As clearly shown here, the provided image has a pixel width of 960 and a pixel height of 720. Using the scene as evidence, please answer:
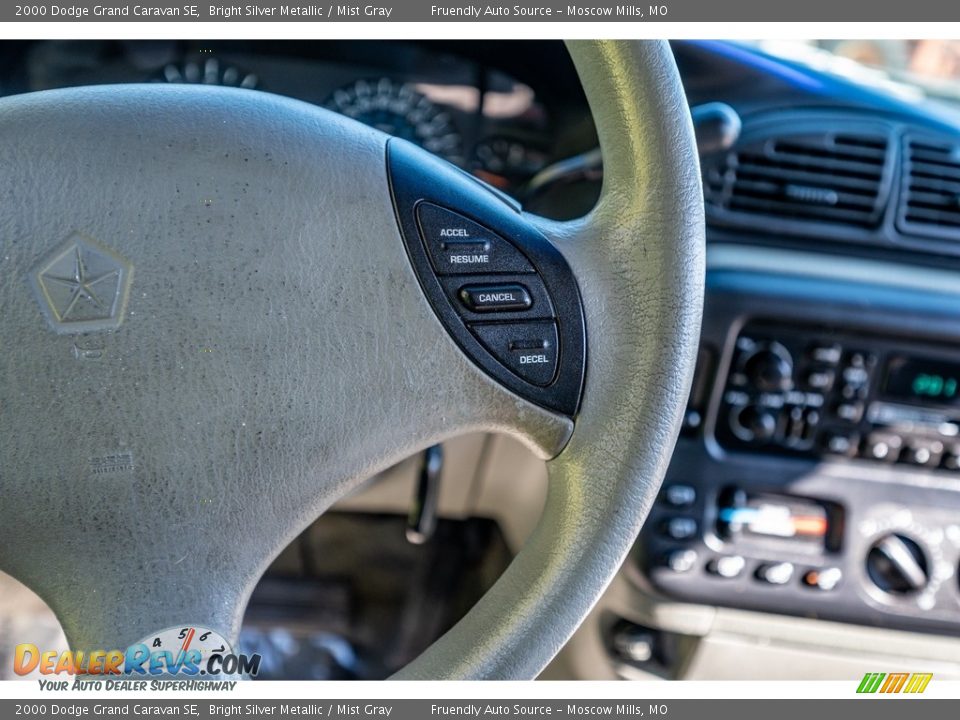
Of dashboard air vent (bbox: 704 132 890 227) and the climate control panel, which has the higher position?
dashboard air vent (bbox: 704 132 890 227)

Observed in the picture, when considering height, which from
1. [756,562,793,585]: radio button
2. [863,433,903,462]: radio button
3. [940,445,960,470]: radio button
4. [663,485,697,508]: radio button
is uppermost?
[863,433,903,462]: radio button

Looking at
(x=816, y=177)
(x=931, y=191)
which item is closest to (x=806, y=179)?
(x=816, y=177)

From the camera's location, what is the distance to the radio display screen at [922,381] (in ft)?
4.03

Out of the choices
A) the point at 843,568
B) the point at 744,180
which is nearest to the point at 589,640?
the point at 843,568

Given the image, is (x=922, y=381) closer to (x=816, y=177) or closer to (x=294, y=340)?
(x=816, y=177)

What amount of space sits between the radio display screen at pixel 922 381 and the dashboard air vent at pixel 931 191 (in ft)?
0.56

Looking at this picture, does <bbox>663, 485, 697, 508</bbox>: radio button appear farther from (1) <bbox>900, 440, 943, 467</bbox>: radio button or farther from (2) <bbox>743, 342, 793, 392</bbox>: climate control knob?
(1) <bbox>900, 440, 943, 467</bbox>: radio button

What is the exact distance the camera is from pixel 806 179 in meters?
1.20

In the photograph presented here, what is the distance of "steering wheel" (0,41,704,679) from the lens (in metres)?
0.67

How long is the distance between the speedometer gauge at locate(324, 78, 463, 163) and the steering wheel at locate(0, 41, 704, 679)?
47cm

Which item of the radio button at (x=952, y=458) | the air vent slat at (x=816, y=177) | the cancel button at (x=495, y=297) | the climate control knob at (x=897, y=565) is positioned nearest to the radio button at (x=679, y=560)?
the climate control knob at (x=897, y=565)

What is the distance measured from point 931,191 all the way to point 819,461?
0.39 metres

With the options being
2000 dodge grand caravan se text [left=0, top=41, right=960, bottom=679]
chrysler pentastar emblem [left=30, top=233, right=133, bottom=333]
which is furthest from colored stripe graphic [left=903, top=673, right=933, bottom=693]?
→ chrysler pentastar emblem [left=30, top=233, right=133, bottom=333]

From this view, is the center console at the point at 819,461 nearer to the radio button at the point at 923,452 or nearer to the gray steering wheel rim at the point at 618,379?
the radio button at the point at 923,452
